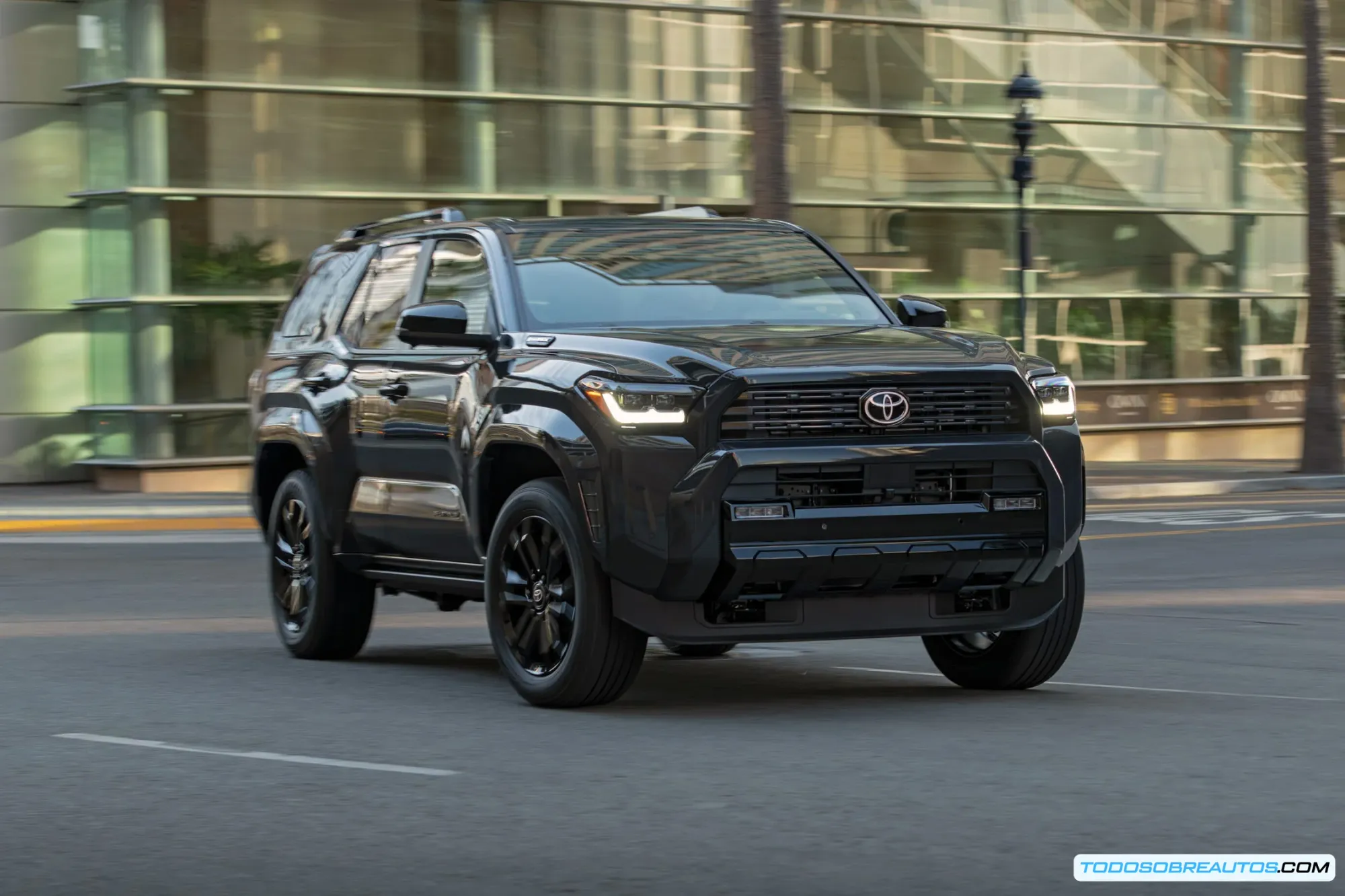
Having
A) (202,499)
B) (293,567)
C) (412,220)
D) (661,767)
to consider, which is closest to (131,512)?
(202,499)

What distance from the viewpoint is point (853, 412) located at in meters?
8.02

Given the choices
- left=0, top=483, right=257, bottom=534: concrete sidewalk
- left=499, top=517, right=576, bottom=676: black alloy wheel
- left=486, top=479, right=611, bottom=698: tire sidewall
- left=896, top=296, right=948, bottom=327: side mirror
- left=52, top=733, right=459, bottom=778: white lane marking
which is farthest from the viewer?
left=0, top=483, right=257, bottom=534: concrete sidewalk

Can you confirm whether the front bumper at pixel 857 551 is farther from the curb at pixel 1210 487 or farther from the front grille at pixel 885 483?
the curb at pixel 1210 487

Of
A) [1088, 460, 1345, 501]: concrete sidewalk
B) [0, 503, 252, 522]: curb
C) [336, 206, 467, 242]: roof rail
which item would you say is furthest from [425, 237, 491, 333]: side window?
[1088, 460, 1345, 501]: concrete sidewalk

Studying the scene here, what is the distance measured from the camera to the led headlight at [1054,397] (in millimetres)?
8469

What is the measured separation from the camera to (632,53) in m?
30.2

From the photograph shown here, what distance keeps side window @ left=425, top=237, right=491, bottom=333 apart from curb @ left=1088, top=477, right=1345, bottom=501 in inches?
635

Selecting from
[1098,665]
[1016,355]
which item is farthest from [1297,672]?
[1016,355]

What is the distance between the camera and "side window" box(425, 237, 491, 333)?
31.0ft

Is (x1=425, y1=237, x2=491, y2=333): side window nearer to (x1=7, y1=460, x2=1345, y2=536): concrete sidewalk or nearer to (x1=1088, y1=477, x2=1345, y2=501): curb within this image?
(x1=7, y1=460, x2=1345, y2=536): concrete sidewalk

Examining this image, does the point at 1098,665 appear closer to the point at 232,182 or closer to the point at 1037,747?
the point at 1037,747

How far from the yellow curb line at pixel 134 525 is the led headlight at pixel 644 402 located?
13.9 meters

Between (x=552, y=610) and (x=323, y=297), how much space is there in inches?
130

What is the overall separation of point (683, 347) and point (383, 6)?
21.1 m
